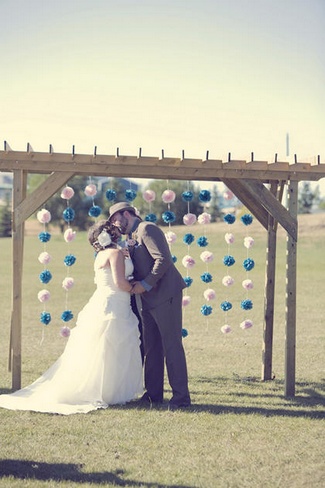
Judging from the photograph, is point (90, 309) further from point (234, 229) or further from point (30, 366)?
point (234, 229)

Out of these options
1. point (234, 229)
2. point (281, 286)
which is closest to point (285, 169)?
point (281, 286)

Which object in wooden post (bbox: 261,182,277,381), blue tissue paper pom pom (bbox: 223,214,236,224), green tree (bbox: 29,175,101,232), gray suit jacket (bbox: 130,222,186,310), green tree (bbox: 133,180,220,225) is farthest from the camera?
green tree (bbox: 29,175,101,232)

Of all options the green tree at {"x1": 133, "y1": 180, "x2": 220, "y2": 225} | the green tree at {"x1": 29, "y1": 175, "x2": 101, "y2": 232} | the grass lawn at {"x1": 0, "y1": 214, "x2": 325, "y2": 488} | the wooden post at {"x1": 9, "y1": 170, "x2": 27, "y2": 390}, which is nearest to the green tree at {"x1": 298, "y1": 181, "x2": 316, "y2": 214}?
the green tree at {"x1": 133, "y1": 180, "x2": 220, "y2": 225}

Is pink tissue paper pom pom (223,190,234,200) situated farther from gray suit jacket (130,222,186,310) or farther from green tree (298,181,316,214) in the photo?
green tree (298,181,316,214)

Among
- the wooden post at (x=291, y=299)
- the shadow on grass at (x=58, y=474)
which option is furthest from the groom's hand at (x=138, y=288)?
the shadow on grass at (x=58, y=474)

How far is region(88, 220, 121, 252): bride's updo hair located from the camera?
8.85 metres

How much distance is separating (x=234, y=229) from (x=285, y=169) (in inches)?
1521

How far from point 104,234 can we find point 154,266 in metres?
0.69

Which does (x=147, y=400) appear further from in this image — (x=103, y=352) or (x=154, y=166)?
(x=154, y=166)

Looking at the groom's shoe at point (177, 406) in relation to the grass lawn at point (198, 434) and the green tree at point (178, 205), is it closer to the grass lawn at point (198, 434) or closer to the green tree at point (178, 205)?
the grass lawn at point (198, 434)

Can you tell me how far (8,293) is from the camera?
78.8 feet

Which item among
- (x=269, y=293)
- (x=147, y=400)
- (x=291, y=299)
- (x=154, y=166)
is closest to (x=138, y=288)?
(x=147, y=400)

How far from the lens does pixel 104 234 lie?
348 inches

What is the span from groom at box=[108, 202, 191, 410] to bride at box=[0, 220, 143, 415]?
16cm
